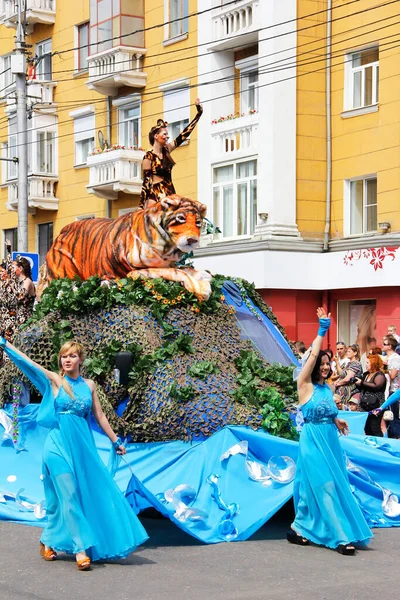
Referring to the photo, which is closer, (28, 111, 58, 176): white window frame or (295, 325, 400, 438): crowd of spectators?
(295, 325, 400, 438): crowd of spectators

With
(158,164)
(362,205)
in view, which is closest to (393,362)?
(158,164)

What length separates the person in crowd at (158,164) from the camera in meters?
11.8

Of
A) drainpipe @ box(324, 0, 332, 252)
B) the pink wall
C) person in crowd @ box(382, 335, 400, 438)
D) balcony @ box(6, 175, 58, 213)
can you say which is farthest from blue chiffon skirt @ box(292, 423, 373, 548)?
balcony @ box(6, 175, 58, 213)

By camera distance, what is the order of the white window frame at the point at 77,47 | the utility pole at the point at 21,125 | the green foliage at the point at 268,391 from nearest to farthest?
the green foliage at the point at 268,391 < the utility pole at the point at 21,125 < the white window frame at the point at 77,47

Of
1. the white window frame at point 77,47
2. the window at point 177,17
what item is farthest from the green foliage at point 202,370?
the white window frame at point 77,47

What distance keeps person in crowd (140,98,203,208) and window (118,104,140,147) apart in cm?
1758

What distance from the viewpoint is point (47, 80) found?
32.7m

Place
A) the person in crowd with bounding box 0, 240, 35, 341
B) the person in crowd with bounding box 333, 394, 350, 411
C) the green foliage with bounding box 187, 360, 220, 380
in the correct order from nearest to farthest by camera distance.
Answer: the green foliage with bounding box 187, 360, 220, 380 < the person in crowd with bounding box 333, 394, 350, 411 < the person in crowd with bounding box 0, 240, 35, 341

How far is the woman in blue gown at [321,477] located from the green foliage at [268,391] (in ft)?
2.76

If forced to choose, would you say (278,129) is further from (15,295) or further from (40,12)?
(15,295)

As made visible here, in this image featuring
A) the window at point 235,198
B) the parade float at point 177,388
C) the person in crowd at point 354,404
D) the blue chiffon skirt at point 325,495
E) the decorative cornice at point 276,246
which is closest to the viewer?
the blue chiffon skirt at point 325,495

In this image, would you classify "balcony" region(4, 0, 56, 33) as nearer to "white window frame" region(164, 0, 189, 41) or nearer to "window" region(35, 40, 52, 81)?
"window" region(35, 40, 52, 81)

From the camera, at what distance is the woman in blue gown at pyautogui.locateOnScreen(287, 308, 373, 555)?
328 inches

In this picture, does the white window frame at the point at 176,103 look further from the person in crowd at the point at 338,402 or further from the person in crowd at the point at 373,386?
the person in crowd at the point at 338,402
